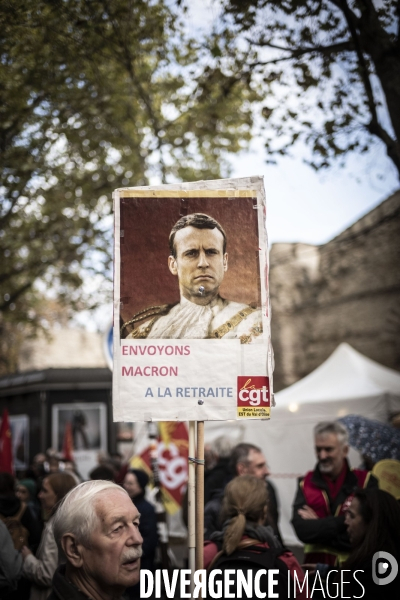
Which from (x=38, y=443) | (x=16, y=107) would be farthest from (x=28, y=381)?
(x=16, y=107)

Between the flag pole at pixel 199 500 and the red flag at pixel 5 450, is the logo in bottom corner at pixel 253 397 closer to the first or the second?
the flag pole at pixel 199 500

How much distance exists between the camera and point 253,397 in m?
3.37

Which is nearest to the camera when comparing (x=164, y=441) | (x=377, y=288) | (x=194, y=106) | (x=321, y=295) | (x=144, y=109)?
(x=164, y=441)

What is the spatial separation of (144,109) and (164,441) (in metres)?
6.76

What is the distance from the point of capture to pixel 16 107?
29.3 ft

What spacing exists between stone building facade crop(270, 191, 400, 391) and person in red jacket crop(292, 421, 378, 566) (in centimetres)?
1281

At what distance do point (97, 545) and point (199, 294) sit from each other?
1.42m

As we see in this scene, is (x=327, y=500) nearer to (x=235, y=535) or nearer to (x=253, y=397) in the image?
(x=235, y=535)

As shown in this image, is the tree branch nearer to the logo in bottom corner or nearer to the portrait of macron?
the portrait of macron

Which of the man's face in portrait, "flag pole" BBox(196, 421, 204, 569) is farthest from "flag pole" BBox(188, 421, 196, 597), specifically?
the man's face in portrait

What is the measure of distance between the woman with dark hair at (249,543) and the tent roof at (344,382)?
615cm

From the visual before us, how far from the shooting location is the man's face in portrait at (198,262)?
11.5 feet

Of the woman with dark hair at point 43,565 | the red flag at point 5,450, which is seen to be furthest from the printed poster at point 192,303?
the red flag at point 5,450

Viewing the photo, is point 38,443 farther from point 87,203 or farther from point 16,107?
point 16,107
